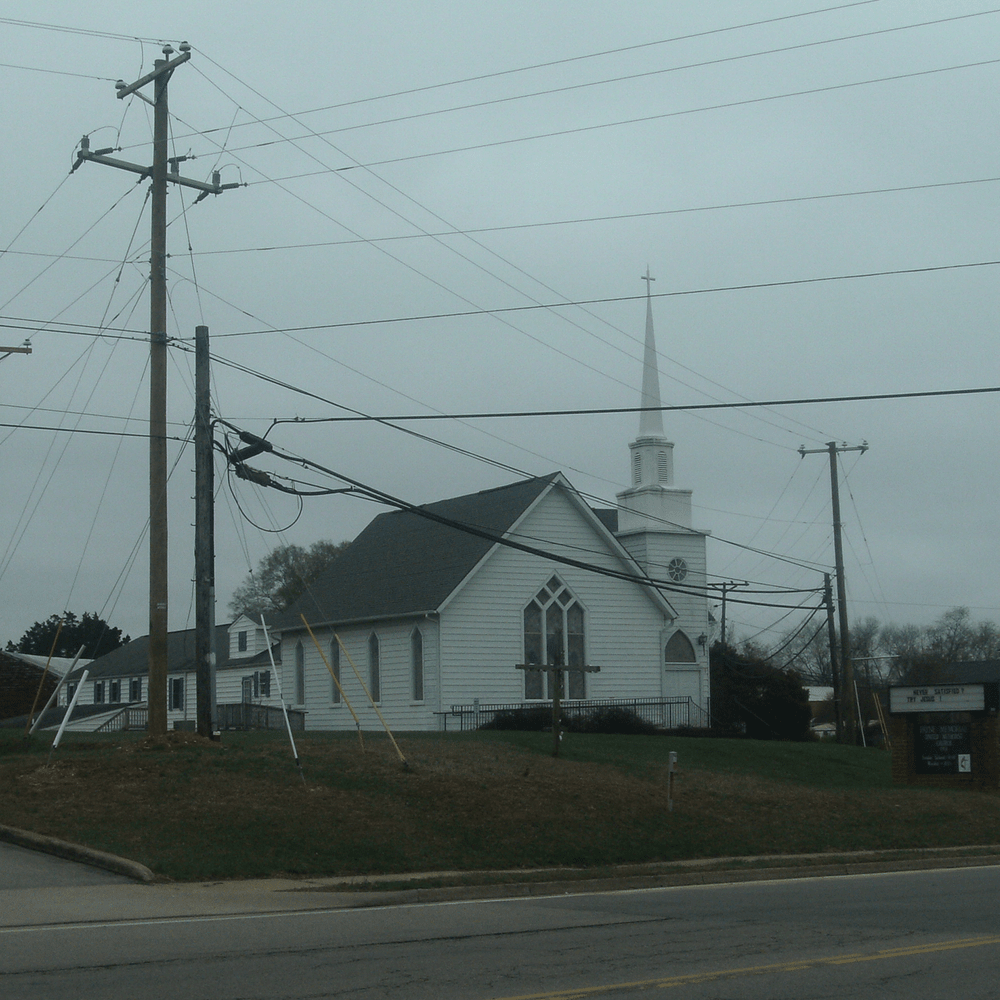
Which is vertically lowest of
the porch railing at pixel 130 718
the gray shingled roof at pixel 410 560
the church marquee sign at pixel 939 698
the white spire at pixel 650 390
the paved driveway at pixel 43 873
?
the paved driveway at pixel 43 873

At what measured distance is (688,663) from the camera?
43312mm

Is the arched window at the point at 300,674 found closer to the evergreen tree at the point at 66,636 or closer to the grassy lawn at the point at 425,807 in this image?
the grassy lawn at the point at 425,807

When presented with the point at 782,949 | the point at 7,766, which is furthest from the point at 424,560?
the point at 782,949

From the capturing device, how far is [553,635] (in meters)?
39.8

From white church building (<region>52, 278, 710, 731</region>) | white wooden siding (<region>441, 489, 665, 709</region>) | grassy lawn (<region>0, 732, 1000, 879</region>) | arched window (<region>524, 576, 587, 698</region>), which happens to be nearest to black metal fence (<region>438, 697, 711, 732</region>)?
white church building (<region>52, 278, 710, 731</region>)

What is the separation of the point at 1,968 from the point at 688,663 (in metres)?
35.3

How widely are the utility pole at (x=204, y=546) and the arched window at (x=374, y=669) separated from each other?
706 inches

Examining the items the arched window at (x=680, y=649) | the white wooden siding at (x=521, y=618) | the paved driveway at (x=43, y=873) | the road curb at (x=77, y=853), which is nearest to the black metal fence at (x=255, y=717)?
the white wooden siding at (x=521, y=618)

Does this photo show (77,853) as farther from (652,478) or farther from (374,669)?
(652,478)

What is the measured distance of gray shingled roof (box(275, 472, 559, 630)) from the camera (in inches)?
1521

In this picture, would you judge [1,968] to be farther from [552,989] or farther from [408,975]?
[552,989]

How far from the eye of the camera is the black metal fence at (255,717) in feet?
140

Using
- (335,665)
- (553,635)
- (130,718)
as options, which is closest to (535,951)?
(553,635)

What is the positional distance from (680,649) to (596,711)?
6286 millimetres
